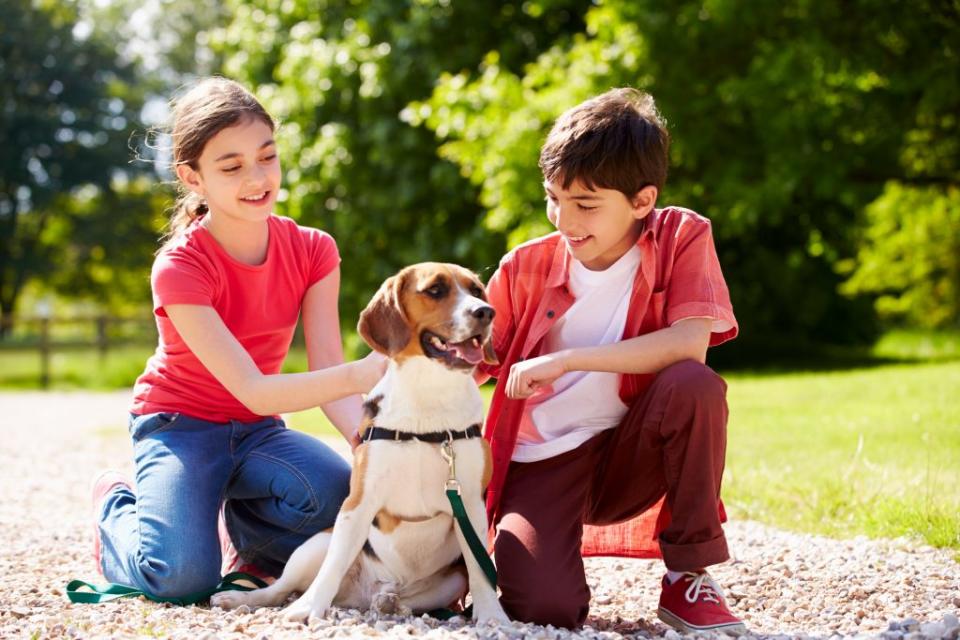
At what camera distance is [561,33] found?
17406mm

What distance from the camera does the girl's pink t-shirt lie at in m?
4.25

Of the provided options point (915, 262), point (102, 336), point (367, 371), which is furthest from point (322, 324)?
point (915, 262)

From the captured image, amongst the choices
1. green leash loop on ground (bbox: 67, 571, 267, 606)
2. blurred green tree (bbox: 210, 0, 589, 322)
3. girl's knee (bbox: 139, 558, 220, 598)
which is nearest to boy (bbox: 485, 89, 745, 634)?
green leash loop on ground (bbox: 67, 571, 267, 606)

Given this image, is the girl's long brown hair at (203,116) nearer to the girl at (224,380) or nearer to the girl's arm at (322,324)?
the girl at (224,380)

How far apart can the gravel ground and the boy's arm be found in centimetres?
81

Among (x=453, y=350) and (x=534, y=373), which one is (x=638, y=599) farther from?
(x=453, y=350)

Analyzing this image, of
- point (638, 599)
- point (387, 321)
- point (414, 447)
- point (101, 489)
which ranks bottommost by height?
point (638, 599)

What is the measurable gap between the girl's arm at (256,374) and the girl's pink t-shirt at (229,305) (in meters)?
0.12

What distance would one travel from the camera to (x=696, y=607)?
3619 mm

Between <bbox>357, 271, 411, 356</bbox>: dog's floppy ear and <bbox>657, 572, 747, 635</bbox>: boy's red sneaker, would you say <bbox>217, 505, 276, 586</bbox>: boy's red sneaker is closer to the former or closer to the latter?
<bbox>357, 271, 411, 356</bbox>: dog's floppy ear

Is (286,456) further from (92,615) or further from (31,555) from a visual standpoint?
(31,555)

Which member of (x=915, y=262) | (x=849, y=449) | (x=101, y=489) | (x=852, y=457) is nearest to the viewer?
(x=101, y=489)

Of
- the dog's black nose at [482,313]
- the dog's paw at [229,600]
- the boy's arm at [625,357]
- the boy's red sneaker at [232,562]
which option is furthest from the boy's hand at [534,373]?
the boy's red sneaker at [232,562]

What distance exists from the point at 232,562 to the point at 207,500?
21.1 inches
